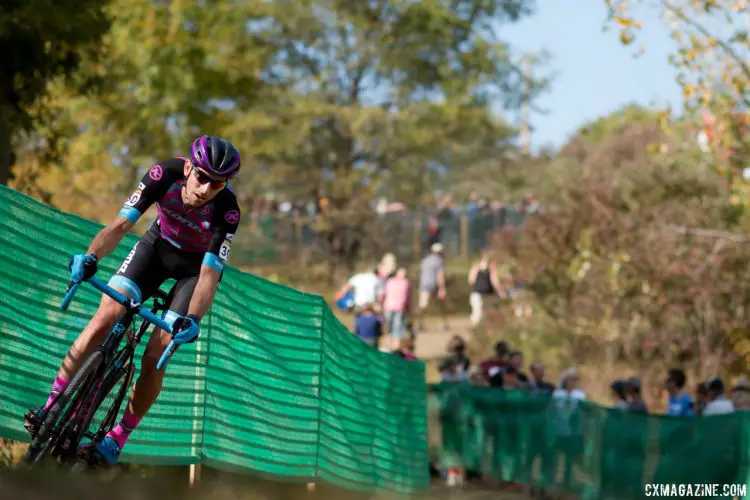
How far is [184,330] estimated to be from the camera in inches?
274

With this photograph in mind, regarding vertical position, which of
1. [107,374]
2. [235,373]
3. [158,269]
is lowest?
[107,374]

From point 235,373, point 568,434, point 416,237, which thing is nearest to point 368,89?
point 416,237

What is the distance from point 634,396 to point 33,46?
24.4 ft

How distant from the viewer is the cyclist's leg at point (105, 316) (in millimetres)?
7027

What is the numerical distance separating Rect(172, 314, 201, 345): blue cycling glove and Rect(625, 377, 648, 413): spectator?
8502 mm

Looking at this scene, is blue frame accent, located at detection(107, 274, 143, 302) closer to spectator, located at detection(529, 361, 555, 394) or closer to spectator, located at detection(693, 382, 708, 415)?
spectator, located at detection(693, 382, 708, 415)

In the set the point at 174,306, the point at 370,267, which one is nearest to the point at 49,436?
the point at 174,306

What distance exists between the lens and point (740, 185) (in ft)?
71.7

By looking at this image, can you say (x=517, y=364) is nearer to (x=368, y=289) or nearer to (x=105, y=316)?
(x=368, y=289)

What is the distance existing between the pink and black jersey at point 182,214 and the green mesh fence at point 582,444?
260 inches

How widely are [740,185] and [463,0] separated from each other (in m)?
19.7

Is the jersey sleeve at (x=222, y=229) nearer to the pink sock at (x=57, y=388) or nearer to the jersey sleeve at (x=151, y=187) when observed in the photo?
the jersey sleeve at (x=151, y=187)

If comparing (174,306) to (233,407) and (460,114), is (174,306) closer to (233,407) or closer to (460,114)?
(233,407)

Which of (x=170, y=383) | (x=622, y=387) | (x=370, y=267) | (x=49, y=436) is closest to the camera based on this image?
(x=49, y=436)
